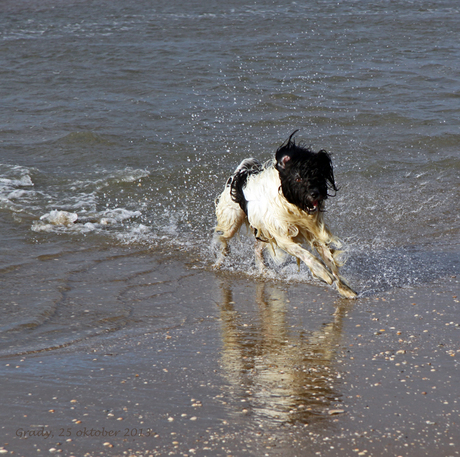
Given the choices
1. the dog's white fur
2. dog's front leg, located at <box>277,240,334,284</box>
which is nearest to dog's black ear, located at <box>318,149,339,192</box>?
the dog's white fur

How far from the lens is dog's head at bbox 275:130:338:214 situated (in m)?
5.50

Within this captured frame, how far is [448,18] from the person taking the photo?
19328 millimetres

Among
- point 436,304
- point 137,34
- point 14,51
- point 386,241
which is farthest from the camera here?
point 137,34

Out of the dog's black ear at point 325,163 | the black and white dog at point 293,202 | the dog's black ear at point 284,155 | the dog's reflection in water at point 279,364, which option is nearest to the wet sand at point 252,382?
the dog's reflection in water at point 279,364

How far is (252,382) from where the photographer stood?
13.5 feet

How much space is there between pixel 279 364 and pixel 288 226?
1811 mm

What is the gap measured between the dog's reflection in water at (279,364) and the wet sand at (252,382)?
12mm

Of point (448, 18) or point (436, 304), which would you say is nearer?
point (436, 304)

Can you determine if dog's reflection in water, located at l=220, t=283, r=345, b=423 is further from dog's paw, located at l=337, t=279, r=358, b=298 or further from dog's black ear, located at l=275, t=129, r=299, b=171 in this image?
dog's black ear, located at l=275, t=129, r=299, b=171

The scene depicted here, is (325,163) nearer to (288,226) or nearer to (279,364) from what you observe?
(288,226)

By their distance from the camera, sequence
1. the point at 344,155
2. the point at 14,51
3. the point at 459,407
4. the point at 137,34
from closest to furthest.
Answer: the point at 459,407, the point at 344,155, the point at 14,51, the point at 137,34

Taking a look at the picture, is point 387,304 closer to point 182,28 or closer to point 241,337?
point 241,337

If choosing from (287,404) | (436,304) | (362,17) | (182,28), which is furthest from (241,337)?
(362,17)

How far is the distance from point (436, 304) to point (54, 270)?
3673 mm
